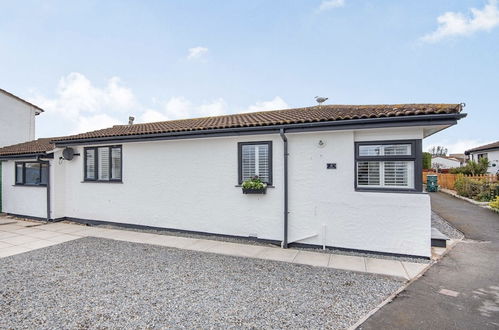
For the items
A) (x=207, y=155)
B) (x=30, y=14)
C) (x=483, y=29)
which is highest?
(x=30, y=14)

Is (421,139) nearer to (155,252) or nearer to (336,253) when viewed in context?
(336,253)

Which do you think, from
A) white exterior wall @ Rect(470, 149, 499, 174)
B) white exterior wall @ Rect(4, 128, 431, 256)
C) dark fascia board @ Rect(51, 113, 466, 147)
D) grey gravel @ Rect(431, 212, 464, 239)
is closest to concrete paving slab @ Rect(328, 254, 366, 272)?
white exterior wall @ Rect(4, 128, 431, 256)

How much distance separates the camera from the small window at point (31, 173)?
34.6 feet

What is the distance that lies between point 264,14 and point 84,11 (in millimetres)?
7225

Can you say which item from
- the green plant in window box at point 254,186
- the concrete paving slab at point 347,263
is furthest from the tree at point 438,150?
the green plant in window box at point 254,186

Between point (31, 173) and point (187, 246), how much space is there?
8.81 meters

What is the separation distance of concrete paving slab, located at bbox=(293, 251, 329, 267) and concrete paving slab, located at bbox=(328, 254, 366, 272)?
135mm

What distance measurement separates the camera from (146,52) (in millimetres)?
12016

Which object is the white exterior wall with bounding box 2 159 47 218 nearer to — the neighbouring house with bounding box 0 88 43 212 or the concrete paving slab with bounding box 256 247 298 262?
the neighbouring house with bounding box 0 88 43 212

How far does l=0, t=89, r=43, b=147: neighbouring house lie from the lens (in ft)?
48.3

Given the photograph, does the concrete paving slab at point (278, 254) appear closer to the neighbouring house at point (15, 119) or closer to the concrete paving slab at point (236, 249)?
the concrete paving slab at point (236, 249)

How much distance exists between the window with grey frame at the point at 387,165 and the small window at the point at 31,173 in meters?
11.7

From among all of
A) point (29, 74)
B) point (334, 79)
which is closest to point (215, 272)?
point (334, 79)

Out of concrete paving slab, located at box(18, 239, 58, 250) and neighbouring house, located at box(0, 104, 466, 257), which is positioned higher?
neighbouring house, located at box(0, 104, 466, 257)
